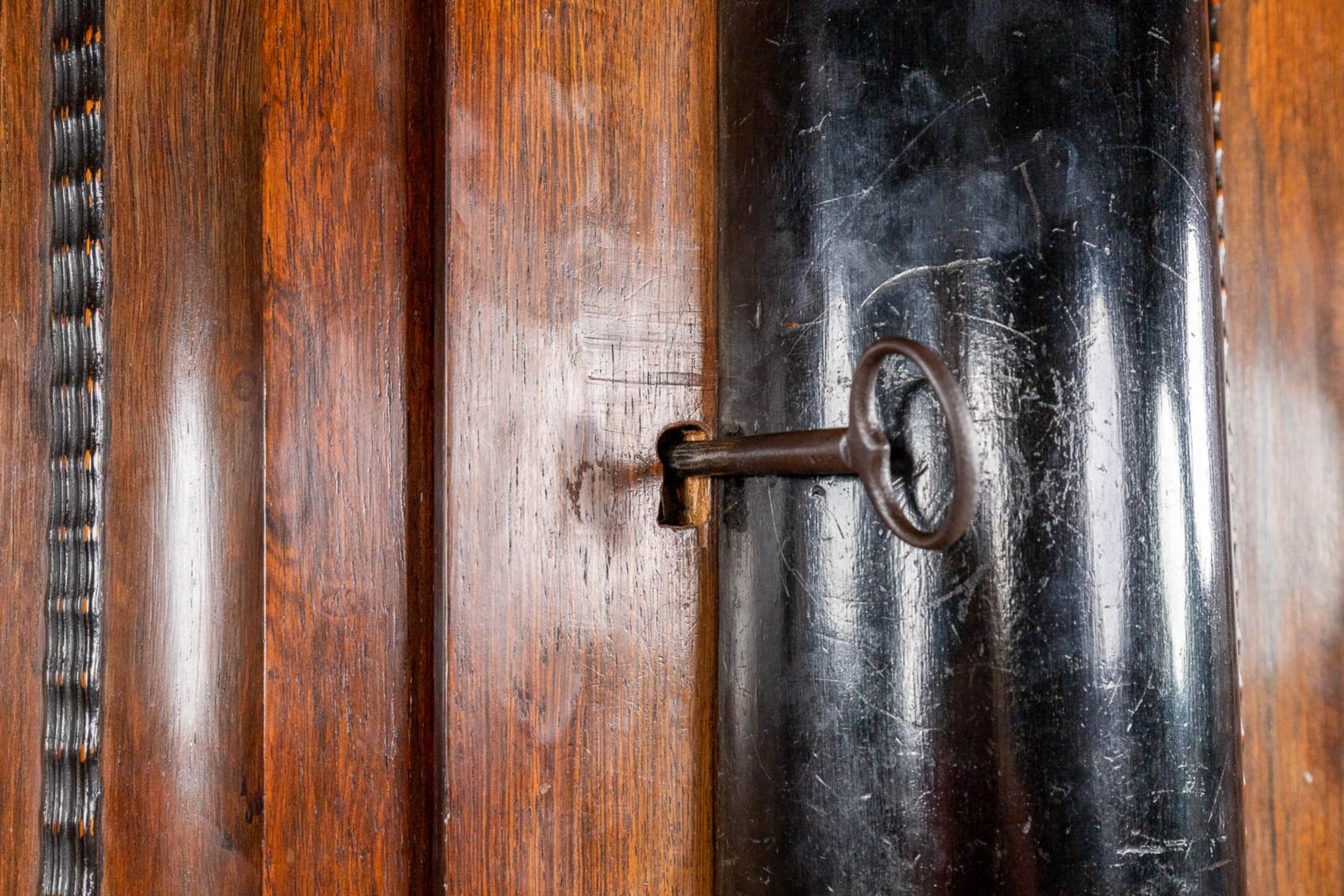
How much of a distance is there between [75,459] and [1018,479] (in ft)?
1.46

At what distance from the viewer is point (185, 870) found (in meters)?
0.44

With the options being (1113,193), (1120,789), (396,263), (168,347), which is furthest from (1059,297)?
(168,347)

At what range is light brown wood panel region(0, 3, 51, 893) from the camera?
0.45 m

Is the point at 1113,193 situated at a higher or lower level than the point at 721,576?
higher

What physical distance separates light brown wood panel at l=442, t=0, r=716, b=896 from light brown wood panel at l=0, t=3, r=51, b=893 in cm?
21

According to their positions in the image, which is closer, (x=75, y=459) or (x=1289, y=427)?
(x=75, y=459)

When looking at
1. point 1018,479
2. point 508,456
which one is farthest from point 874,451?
point 508,456

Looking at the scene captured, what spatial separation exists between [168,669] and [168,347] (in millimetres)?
158

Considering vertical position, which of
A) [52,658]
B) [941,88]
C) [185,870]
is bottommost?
[185,870]

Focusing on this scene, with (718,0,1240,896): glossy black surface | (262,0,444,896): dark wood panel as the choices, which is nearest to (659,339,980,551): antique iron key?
(718,0,1240,896): glossy black surface

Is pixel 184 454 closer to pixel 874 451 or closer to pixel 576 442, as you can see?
pixel 576 442

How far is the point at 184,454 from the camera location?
0.46m

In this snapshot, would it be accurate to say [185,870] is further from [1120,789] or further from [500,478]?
[1120,789]

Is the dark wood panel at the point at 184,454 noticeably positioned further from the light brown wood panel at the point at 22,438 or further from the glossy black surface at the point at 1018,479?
the glossy black surface at the point at 1018,479
